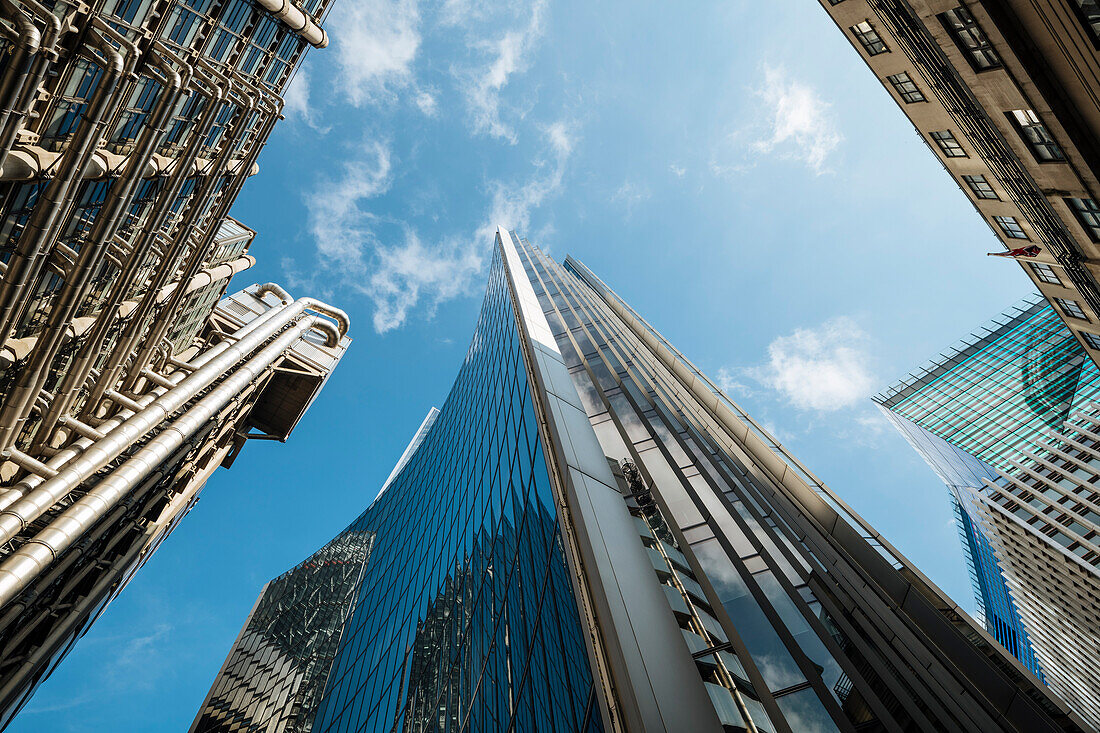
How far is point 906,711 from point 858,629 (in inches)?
74.5

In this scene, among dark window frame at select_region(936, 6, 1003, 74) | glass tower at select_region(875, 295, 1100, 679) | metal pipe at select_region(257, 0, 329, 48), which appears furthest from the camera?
glass tower at select_region(875, 295, 1100, 679)

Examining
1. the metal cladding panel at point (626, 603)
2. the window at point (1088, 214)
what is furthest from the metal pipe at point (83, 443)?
the window at point (1088, 214)

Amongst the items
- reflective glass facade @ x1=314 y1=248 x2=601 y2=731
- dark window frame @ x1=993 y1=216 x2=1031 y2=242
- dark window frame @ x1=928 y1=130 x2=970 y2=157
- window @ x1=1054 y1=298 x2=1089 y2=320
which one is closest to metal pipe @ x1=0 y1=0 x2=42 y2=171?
reflective glass facade @ x1=314 y1=248 x2=601 y2=731

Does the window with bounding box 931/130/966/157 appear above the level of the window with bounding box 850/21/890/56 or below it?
below

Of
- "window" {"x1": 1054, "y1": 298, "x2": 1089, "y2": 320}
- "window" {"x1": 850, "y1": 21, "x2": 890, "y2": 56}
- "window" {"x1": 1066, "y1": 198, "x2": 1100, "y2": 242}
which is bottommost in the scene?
"window" {"x1": 1066, "y1": 198, "x2": 1100, "y2": 242}

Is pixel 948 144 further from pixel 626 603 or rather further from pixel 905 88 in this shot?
pixel 626 603

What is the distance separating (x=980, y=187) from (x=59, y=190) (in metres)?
38.0

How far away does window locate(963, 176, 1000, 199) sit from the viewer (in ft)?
83.5

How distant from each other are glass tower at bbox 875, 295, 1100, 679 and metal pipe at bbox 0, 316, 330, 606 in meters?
100

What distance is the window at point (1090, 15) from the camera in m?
→ 12.6

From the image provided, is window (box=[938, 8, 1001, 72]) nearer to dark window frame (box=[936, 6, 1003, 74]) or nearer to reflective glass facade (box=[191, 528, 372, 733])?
dark window frame (box=[936, 6, 1003, 74])

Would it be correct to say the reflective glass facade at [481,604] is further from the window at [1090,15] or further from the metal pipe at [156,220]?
the window at [1090,15]

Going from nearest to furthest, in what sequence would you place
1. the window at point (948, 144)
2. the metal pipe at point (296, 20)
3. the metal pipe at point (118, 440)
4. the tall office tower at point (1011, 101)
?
1. the metal pipe at point (118, 440)
2. the tall office tower at point (1011, 101)
3. the metal pipe at point (296, 20)
4. the window at point (948, 144)

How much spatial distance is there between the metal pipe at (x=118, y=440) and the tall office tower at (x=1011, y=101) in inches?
1251
